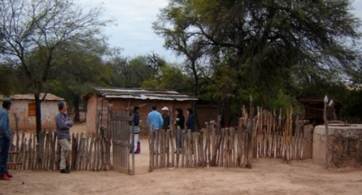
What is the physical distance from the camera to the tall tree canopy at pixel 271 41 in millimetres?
22859

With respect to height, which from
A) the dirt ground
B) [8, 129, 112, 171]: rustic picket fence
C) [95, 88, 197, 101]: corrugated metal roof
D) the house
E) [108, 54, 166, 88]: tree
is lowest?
the dirt ground

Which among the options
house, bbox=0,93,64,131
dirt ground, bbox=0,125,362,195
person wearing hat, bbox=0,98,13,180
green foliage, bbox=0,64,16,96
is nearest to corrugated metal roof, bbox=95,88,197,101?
house, bbox=0,93,64,131

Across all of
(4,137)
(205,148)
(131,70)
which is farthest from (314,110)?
(131,70)

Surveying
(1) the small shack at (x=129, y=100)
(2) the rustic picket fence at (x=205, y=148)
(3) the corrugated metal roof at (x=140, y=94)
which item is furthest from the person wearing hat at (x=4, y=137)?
(3) the corrugated metal roof at (x=140, y=94)

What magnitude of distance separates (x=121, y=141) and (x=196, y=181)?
7.16 feet

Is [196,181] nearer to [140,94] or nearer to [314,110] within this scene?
[314,110]

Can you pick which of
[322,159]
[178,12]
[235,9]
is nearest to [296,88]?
[235,9]

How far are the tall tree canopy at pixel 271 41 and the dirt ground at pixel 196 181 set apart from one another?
12435 mm

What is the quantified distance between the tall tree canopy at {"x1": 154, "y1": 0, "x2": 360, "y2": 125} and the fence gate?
44.4 feet

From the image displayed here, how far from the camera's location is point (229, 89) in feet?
79.5

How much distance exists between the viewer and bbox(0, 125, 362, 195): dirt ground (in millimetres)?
8344

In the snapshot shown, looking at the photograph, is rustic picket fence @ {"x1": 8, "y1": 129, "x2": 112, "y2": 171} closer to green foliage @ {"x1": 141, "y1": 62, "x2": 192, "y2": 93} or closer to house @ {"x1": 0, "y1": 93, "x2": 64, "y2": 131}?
house @ {"x1": 0, "y1": 93, "x2": 64, "y2": 131}

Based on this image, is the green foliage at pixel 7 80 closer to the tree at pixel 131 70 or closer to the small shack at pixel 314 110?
the small shack at pixel 314 110

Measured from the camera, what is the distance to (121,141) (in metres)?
10.4
